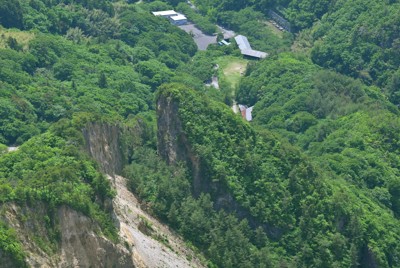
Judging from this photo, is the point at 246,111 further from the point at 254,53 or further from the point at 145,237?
the point at 145,237

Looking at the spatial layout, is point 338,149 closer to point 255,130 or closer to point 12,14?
point 255,130

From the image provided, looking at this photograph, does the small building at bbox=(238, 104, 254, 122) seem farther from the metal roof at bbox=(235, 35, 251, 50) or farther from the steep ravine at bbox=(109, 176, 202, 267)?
the steep ravine at bbox=(109, 176, 202, 267)

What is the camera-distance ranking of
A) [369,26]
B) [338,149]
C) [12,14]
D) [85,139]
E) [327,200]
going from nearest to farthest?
[85,139], [327,200], [338,149], [12,14], [369,26]

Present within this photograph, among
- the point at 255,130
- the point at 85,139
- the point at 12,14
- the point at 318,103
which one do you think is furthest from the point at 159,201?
the point at 12,14

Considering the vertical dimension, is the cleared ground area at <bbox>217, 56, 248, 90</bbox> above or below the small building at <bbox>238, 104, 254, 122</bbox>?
below

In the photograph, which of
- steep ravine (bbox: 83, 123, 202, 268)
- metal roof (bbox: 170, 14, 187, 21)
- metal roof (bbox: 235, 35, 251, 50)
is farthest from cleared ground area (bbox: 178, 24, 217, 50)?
steep ravine (bbox: 83, 123, 202, 268)
